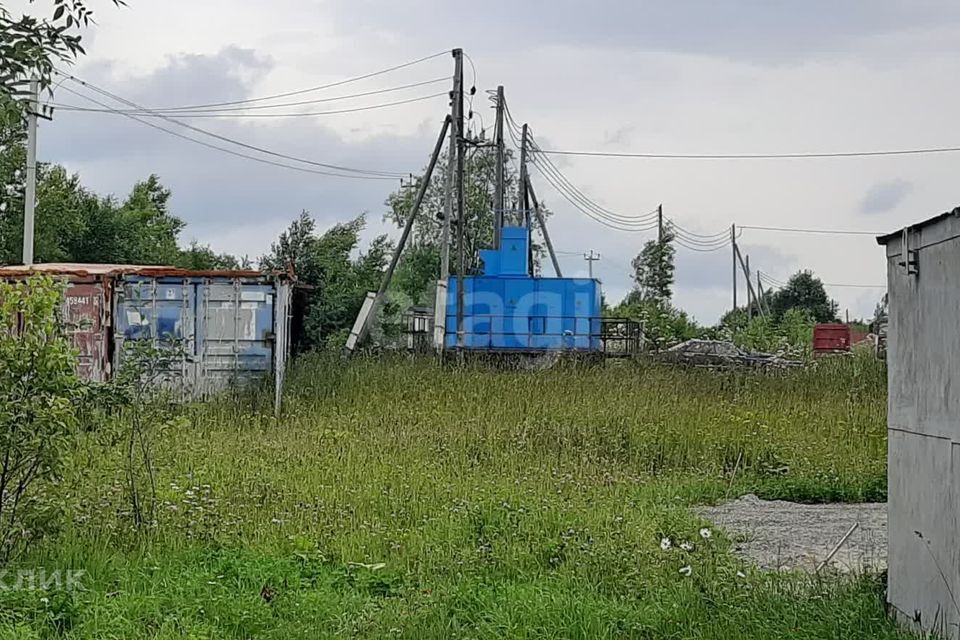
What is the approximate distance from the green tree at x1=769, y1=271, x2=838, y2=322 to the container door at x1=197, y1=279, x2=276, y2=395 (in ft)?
159

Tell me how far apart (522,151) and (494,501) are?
81.1 ft

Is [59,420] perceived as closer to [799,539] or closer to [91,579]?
[91,579]

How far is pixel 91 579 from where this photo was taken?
6.23 m

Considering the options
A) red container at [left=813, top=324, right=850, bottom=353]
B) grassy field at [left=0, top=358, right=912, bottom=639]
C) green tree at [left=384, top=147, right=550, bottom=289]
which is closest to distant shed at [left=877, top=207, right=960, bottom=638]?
grassy field at [left=0, top=358, right=912, bottom=639]

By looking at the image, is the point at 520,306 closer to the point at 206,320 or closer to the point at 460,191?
the point at 460,191

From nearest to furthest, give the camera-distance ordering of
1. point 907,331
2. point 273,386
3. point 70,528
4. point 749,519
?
point 907,331 → point 70,528 → point 749,519 → point 273,386

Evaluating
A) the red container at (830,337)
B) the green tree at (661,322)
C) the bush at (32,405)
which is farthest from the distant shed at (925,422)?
the red container at (830,337)

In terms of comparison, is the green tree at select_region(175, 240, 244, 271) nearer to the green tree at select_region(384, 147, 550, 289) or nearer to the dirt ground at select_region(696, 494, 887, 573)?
the green tree at select_region(384, 147, 550, 289)

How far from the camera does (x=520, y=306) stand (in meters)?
26.0

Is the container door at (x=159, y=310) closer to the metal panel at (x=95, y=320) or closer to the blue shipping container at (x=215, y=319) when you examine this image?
the blue shipping container at (x=215, y=319)

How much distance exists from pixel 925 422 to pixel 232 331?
13210 mm

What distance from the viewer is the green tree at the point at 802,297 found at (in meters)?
61.1

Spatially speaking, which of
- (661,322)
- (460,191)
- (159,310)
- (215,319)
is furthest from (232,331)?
(661,322)

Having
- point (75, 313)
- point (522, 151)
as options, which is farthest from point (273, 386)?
point (522, 151)
